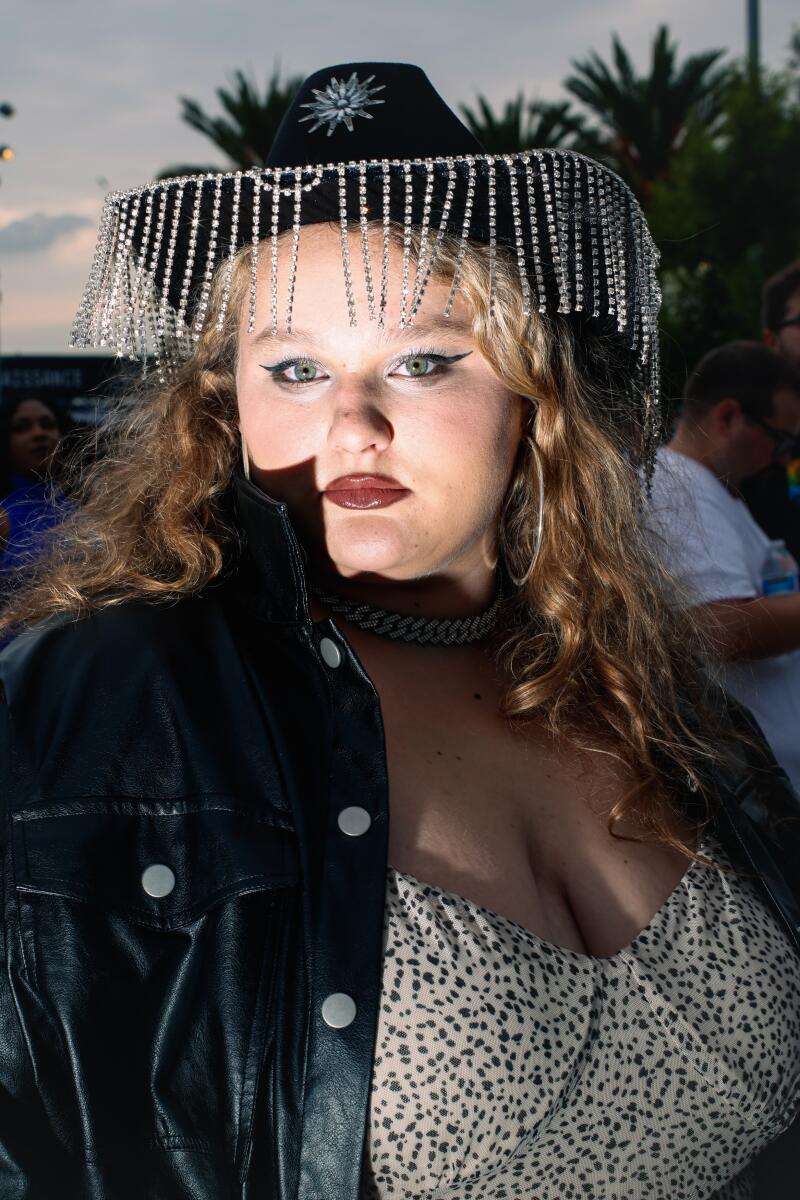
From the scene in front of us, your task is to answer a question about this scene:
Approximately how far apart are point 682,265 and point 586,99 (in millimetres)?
3800

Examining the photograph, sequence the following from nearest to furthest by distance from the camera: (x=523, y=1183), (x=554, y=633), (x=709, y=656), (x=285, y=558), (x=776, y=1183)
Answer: (x=523, y=1183) < (x=285, y=558) < (x=776, y=1183) < (x=554, y=633) < (x=709, y=656)

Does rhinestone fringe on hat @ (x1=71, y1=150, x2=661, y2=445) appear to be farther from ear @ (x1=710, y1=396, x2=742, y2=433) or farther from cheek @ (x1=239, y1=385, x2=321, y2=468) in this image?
ear @ (x1=710, y1=396, x2=742, y2=433)

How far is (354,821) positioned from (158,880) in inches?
9.0

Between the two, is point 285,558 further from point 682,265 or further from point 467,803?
point 682,265

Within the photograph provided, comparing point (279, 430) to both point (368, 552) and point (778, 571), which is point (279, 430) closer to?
point (368, 552)

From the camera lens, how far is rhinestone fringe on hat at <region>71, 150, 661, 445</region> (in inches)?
56.0

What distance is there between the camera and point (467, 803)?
1.43 m

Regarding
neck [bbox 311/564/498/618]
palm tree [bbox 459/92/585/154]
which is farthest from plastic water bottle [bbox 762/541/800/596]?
palm tree [bbox 459/92/585/154]

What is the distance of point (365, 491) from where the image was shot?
1.47 metres

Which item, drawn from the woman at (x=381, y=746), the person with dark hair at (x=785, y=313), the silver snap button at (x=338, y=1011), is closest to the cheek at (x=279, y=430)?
the woman at (x=381, y=746)

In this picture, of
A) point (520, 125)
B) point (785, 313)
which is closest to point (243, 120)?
point (520, 125)

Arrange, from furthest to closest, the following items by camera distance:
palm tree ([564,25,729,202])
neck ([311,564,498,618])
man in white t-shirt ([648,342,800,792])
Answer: palm tree ([564,25,729,202])
man in white t-shirt ([648,342,800,792])
neck ([311,564,498,618])

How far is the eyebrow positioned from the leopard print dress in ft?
2.19

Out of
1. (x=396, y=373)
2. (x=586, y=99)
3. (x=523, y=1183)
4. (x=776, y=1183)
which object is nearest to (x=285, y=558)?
(x=396, y=373)
